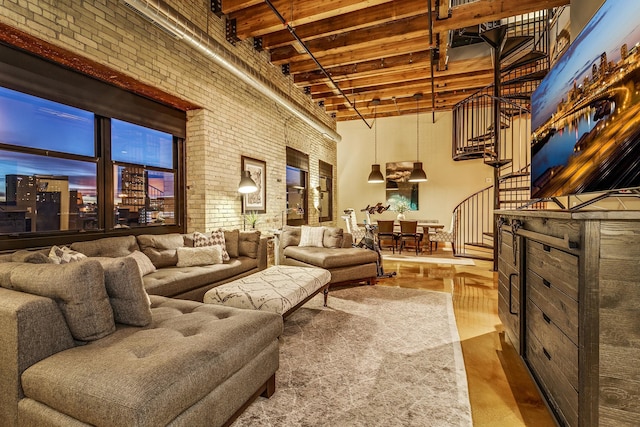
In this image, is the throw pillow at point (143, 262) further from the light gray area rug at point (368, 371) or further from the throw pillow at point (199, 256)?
the light gray area rug at point (368, 371)

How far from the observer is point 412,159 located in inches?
372

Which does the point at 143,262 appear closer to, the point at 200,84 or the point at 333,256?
the point at 333,256

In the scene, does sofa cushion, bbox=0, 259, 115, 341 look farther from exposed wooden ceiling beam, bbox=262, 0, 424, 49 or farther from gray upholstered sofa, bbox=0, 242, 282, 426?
exposed wooden ceiling beam, bbox=262, 0, 424, 49

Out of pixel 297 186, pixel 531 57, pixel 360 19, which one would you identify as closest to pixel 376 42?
pixel 360 19

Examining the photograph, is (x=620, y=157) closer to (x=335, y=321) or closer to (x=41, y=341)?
(x=335, y=321)

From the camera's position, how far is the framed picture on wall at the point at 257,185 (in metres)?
5.44

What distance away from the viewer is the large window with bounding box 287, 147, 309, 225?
7.23m

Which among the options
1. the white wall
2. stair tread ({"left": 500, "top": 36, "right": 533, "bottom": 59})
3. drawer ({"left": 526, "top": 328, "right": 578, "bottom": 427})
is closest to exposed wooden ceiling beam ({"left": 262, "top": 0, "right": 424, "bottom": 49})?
stair tread ({"left": 500, "top": 36, "right": 533, "bottom": 59})

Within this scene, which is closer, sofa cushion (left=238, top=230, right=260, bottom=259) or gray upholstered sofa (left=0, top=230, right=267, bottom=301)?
gray upholstered sofa (left=0, top=230, right=267, bottom=301)

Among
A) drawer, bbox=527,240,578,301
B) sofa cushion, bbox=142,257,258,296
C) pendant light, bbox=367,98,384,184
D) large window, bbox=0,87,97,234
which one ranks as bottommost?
sofa cushion, bbox=142,257,258,296

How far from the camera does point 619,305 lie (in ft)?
3.64

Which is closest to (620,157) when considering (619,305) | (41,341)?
(619,305)

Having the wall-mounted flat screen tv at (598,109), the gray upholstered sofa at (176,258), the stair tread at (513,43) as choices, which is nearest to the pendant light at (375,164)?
the stair tread at (513,43)

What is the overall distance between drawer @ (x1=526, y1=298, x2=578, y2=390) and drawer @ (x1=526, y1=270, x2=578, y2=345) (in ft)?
0.11
